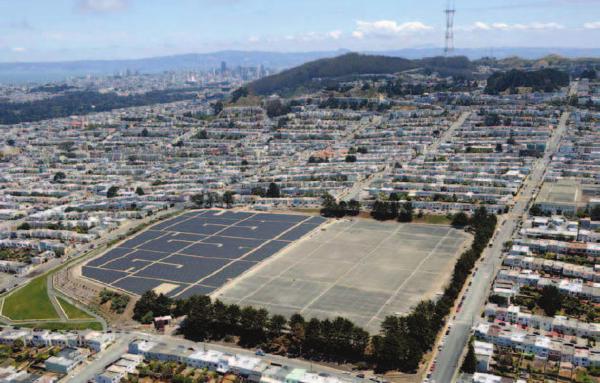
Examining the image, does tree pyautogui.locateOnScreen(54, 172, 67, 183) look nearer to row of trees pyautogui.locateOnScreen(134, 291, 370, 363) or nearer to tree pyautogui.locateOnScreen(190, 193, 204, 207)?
tree pyautogui.locateOnScreen(190, 193, 204, 207)

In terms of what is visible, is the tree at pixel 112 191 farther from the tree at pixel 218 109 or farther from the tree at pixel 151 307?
the tree at pixel 218 109

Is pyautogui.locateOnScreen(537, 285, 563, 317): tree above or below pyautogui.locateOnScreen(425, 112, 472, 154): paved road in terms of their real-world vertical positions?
below

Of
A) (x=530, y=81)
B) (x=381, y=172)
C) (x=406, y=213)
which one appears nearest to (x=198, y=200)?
(x=406, y=213)

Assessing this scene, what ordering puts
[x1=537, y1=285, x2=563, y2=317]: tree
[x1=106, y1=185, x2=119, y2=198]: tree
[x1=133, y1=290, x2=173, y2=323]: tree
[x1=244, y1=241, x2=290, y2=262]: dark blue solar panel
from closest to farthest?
[x1=537, y1=285, x2=563, y2=317]: tree, [x1=133, y1=290, x2=173, y2=323]: tree, [x1=244, y1=241, x2=290, y2=262]: dark blue solar panel, [x1=106, y1=185, x2=119, y2=198]: tree

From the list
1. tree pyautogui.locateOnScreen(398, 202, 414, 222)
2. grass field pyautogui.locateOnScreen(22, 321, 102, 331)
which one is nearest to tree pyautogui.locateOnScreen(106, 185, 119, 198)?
grass field pyautogui.locateOnScreen(22, 321, 102, 331)

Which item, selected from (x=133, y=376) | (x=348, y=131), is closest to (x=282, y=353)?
(x=133, y=376)

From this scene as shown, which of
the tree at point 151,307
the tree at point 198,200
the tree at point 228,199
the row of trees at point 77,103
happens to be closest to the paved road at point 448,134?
the tree at point 228,199

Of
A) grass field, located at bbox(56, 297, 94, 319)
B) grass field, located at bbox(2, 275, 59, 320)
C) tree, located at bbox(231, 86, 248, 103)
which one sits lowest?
grass field, located at bbox(2, 275, 59, 320)

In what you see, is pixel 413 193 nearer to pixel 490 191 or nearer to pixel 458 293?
pixel 490 191
